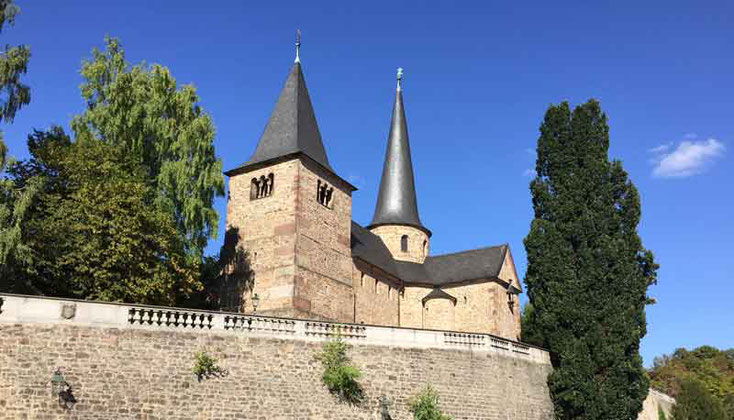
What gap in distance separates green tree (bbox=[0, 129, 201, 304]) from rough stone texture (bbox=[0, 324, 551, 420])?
17.6ft

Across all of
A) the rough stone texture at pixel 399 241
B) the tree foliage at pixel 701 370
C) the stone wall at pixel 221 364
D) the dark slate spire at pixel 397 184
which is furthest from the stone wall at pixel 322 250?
the tree foliage at pixel 701 370

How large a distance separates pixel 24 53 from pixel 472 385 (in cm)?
1680

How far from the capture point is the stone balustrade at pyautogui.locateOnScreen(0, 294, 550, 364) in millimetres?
16297

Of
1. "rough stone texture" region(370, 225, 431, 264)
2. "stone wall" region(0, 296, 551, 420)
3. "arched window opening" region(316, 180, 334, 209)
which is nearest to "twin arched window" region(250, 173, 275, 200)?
"arched window opening" region(316, 180, 334, 209)

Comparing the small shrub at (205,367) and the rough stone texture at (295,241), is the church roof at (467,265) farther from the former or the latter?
the small shrub at (205,367)

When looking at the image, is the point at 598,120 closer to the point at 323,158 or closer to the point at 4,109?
the point at 323,158

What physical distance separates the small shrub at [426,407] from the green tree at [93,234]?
901 cm

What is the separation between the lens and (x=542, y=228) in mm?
27469

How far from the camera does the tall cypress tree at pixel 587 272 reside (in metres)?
24.3

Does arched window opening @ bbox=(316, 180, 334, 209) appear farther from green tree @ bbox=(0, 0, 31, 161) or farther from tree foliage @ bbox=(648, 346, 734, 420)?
tree foliage @ bbox=(648, 346, 734, 420)

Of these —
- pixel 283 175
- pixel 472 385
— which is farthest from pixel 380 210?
pixel 472 385

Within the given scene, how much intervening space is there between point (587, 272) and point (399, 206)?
784 inches

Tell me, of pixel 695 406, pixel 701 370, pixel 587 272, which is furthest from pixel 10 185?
pixel 701 370

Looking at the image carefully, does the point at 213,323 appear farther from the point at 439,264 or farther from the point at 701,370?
the point at 701,370
